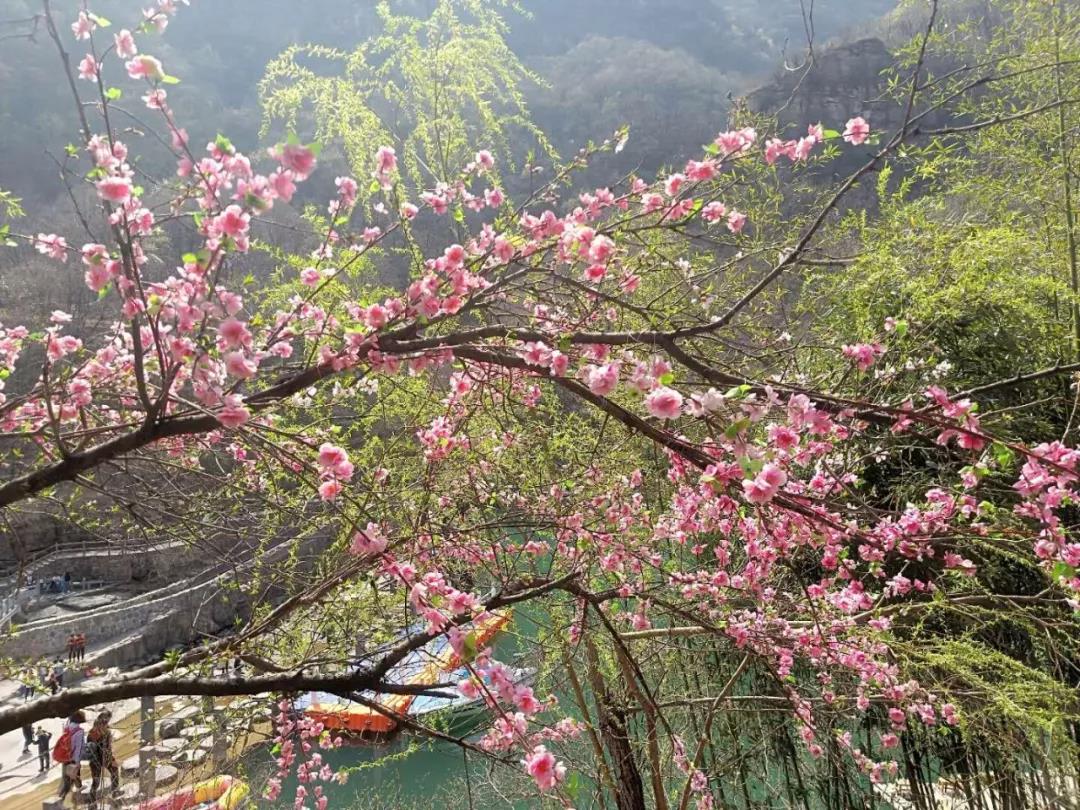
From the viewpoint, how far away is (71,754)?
4.72 m

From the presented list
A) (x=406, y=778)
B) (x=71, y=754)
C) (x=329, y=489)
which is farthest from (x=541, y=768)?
(x=406, y=778)

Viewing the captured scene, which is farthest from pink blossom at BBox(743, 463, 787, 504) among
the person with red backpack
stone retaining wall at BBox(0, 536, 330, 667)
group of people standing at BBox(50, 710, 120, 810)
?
stone retaining wall at BBox(0, 536, 330, 667)

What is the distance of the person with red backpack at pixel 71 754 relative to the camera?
4.60m

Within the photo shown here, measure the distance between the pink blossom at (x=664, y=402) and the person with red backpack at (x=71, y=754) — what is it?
15.9ft

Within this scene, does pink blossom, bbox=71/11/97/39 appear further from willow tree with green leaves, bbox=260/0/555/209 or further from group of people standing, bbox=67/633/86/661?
group of people standing, bbox=67/633/86/661

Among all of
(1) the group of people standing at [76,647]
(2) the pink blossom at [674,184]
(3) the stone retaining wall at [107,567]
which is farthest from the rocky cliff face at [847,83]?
(2) the pink blossom at [674,184]

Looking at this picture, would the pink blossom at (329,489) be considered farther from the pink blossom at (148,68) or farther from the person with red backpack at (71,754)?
the person with red backpack at (71,754)

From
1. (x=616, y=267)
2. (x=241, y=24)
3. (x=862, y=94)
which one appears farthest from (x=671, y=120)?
(x=616, y=267)

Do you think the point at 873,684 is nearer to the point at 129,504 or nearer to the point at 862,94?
the point at 129,504

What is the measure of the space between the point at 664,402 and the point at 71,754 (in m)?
5.71

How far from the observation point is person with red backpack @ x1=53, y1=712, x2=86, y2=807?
460 cm

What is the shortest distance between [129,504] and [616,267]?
139cm

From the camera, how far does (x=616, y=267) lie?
184 centimetres

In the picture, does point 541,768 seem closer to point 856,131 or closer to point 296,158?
point 296,158
